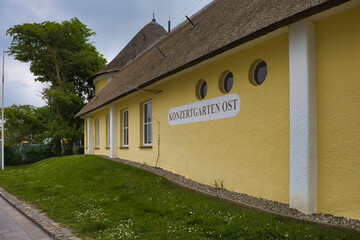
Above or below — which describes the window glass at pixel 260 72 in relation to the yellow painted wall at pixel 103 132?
above

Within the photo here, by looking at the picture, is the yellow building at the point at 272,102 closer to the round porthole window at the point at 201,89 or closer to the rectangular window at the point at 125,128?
the round porthole window at the point at 201,89

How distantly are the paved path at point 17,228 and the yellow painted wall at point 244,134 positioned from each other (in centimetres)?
401

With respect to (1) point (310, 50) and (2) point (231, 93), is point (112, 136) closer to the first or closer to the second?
(2) point (231, 93)

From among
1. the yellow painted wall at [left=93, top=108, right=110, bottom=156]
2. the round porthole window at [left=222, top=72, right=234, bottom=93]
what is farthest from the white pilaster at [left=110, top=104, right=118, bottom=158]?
the round porthole window at [left=222, top=72, right=234, bottom=93]

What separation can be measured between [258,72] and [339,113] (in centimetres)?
216

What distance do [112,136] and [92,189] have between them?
6.82 metres

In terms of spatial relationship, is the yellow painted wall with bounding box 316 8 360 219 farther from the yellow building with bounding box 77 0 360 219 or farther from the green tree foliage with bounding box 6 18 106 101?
the green tree foliage with bounding box 6 18 106 101

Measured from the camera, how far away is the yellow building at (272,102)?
466 cm

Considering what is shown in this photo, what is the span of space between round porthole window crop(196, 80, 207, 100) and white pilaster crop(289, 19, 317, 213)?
329cm

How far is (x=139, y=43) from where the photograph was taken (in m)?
21.3

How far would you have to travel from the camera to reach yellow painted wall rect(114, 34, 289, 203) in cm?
570

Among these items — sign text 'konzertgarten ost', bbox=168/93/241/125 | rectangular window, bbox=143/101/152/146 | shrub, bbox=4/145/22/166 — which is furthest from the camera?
shrub, bbox=4/145/22/166

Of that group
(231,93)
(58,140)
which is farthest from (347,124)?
(58,140)

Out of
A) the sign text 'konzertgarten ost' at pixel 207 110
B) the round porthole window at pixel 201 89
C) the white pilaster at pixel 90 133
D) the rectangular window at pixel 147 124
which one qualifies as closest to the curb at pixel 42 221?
the sign text 'konzertgarten ost' at pixel 207 110
